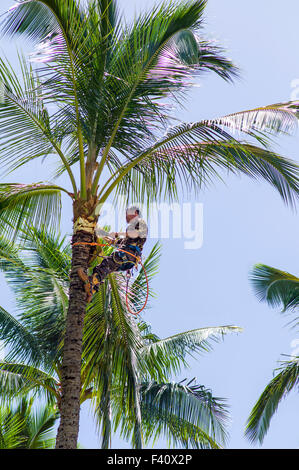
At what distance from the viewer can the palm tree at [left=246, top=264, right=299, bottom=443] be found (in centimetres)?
1074

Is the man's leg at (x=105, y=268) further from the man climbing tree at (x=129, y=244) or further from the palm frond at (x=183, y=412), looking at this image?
the palm frond at (x=183, y=412)

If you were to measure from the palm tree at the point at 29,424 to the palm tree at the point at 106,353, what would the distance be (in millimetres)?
1618

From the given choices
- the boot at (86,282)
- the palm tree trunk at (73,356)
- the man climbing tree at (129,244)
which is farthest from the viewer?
the man climbing tree at (129,244)

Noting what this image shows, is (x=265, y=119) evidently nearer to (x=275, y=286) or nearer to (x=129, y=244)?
(x=129, y=244)

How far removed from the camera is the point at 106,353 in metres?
8.64

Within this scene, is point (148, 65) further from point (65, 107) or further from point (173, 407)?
point (173, 407)

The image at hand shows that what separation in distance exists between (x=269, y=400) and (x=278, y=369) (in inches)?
21.3

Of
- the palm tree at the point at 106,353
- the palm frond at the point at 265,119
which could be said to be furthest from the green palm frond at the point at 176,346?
the palm frond at the point at 265,119

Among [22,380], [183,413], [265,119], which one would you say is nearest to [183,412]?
[183,413]

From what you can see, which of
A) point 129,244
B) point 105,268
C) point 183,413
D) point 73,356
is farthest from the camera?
point 183,413

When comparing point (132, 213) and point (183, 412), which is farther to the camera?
point (183, 412)

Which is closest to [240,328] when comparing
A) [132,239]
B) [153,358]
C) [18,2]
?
[153,358]

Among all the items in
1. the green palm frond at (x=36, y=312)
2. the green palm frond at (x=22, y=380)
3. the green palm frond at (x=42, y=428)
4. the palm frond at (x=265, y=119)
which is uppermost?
the palm frond at (x=265, y=119)

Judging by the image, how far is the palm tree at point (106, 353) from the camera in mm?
8758
